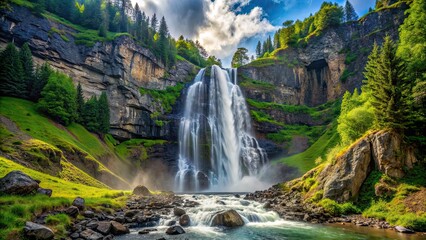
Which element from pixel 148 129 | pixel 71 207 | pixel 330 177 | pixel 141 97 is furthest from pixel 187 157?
pixel 71 207

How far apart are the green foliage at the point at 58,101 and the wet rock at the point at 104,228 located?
3755cm

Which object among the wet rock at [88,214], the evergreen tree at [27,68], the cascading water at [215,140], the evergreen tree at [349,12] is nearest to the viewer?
the wet rock at [88,214]

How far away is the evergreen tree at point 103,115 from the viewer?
180 feet

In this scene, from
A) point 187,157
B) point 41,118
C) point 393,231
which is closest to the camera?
point 393,231

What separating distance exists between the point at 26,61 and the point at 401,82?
61465 mm

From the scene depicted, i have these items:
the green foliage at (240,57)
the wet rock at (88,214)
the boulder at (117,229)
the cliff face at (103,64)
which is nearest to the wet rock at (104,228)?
the boulder at (117,229)

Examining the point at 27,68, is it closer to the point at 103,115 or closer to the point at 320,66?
the point at 103,115

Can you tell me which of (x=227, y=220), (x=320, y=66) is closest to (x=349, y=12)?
(x=320, y=66)

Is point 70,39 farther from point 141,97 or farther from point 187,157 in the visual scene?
point 187,157

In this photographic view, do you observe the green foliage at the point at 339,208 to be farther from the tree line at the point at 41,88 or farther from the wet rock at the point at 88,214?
the tree line at the point at 41,88

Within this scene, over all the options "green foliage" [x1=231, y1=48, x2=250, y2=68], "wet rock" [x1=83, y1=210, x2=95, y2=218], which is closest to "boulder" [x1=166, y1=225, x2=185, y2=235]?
"wet rock" [x1=83, y1=210, x2=95, y2=218]

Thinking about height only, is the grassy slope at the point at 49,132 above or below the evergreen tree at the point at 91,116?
below

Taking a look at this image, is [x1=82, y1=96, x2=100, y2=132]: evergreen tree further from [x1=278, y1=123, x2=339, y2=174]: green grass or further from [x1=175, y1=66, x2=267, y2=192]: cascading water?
[x1=278, y1=123, x2=339, y2=174]: green grass

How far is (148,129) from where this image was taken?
63.5 m
